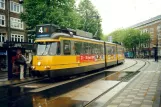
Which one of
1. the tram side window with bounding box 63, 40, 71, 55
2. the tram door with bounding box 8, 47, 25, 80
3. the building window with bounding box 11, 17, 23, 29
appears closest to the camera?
the tram side window with bounding box 63, 40, 71, 55

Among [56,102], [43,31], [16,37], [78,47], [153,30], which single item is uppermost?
[153,30]

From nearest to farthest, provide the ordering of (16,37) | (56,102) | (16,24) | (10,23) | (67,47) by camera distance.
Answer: (56,102) < (67,47) < (10,23) < (16,37) < (16,24)

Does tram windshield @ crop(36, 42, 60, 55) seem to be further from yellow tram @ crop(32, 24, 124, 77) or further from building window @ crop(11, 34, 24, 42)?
building window @ crop(11, 34, 24, 42)

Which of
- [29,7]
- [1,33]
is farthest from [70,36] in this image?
[1,33]

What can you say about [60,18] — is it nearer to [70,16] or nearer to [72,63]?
[70,16]

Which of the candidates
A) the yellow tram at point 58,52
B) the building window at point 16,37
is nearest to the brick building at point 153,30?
the building window at point 16,37

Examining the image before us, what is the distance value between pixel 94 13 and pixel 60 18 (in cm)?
3267

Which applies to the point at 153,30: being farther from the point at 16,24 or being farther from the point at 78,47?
the point at 78,47

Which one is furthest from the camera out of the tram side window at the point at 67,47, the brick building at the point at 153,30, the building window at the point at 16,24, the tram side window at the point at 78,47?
the brick building at the point at 153,30

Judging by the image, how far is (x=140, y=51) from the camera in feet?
305

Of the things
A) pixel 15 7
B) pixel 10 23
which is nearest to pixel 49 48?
pixel 10 23

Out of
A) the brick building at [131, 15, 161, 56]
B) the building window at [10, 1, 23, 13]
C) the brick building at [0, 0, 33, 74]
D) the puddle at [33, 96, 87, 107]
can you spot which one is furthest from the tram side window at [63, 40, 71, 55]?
the brick building at [131, 15, 161, 56]

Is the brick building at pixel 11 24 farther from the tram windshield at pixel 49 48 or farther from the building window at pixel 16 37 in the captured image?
the tram windshield at pixel 49 48

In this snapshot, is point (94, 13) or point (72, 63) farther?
point (94, 13)
